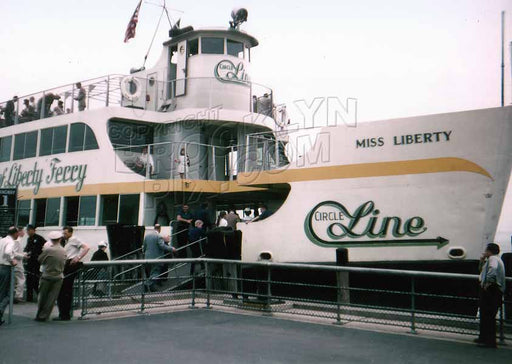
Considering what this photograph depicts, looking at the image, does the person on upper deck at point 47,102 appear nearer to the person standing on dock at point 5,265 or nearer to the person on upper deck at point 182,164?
the person on upper deck at point 182,164

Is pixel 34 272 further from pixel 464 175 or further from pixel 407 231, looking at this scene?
pixel 464 175

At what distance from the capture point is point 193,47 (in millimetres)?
16281

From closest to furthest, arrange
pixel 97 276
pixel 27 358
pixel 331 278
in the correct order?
1. pixel 27 358
2. pixel 97 276
3. pixel 331 278

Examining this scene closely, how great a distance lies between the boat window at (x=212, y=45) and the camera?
15945 mm

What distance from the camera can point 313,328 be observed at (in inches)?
320

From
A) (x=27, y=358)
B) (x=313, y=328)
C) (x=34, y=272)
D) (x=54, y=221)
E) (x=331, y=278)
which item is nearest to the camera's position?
(x=27, y=358)

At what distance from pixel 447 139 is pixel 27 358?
7.55 m

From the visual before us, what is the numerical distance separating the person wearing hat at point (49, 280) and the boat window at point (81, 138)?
6662 millimetres

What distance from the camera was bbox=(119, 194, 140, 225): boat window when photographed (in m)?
14.1

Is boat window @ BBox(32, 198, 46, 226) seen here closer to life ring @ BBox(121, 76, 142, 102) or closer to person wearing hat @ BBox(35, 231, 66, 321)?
life ring @ BBox(121, 76, 142, 102)

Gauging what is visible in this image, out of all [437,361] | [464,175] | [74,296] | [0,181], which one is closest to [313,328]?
[437,361]

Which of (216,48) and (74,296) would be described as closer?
(74,296)

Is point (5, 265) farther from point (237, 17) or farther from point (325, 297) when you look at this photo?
point (237, 17)

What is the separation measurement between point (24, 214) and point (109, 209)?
419 centimetres
